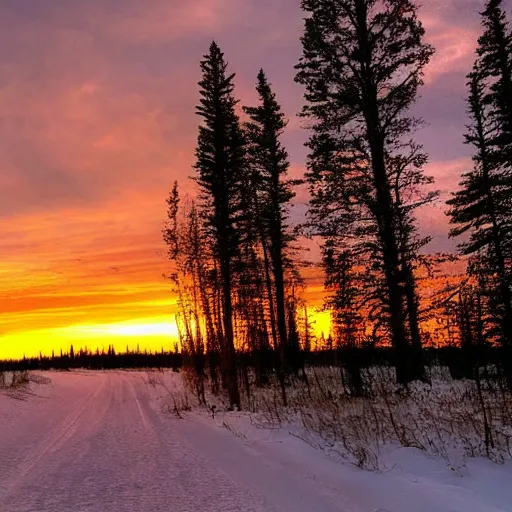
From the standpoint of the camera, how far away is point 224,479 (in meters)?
7.33

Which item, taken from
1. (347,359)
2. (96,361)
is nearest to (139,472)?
(347,359)

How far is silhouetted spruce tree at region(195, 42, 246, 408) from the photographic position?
65.3 ft

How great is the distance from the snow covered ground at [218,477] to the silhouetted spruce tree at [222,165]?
802cm

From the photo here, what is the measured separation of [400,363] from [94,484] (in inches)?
418

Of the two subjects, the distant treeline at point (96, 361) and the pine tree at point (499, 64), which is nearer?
the pine tree at point (499, 64)

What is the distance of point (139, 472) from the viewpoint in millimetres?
7887

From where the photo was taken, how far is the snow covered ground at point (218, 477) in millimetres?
5941

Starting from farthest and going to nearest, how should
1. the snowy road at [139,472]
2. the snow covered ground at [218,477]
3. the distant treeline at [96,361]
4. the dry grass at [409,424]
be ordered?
the distant treeline at [96,361] < the dry grass at [409,424] < the snowy road at [139,472] < the snow covered ground at [218,477]

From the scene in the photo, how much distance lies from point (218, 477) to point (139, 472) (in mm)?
1424

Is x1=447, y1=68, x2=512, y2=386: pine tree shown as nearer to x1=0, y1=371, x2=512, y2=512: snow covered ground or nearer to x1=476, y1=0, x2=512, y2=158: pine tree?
x1=476, y1=0, x2=512, y2=158: pine tree

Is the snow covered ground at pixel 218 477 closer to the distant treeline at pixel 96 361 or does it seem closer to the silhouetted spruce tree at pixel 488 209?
the silhouetted spruce tree at pixel 488 209

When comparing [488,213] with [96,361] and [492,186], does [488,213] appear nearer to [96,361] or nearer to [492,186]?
[492,186]

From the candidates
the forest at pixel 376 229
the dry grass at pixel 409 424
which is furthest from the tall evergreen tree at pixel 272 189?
the dry grass at pixel 409 424

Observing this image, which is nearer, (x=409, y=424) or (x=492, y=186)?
(x=409, y=424)
